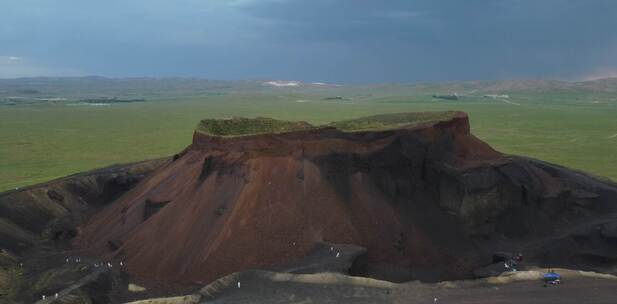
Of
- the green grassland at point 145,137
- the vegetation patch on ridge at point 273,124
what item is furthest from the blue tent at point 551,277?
the green grassland at point 145,137

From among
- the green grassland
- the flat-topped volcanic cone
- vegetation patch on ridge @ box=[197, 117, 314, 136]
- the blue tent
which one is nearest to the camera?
the blue tent

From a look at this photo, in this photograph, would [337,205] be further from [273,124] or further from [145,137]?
[145,137]

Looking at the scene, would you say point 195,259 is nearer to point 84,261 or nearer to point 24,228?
point 84,261

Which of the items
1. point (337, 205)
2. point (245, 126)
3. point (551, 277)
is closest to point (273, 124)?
point (245, 126)

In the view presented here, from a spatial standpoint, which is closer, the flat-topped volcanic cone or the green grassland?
the flat-topped volcanic cone

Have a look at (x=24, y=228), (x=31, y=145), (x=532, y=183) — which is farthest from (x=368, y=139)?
(x=31, y=145)

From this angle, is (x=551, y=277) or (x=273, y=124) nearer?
(x=551, y=277)

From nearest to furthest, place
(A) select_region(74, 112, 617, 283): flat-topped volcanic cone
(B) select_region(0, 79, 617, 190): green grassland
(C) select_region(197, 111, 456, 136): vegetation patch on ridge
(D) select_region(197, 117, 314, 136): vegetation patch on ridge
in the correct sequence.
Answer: (A) select_region(74, 112, 617, 283): flat-topped volcanic cone < (C) select_region(197, 111, 456, 136): vegetation patch on ridge < (D) select_region(197, 117, 314, 136): vegetation patch on ridge < (B) select_region(0, 79, 617, 190): green grassland

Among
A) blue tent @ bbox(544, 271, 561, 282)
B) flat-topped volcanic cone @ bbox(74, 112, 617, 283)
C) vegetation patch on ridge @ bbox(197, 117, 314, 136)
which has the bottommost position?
blue tent @ bbox(544, 271, 561, 282)

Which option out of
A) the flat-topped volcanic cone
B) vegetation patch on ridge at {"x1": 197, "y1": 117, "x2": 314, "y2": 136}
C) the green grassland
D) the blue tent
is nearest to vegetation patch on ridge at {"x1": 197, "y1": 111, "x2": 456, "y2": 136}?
vegetation patch on ridge at {"x1": 197, "y1": 117, "x2": 314, "y2": 136}

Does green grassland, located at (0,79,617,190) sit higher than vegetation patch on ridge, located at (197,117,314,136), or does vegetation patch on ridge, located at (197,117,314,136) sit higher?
vegetation patch on ridge, located at (197,117,314,136)

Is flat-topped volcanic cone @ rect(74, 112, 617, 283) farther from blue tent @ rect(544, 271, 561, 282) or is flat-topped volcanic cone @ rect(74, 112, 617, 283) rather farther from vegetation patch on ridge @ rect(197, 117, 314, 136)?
blue tent @ rect(544, 271, 561, 282)
